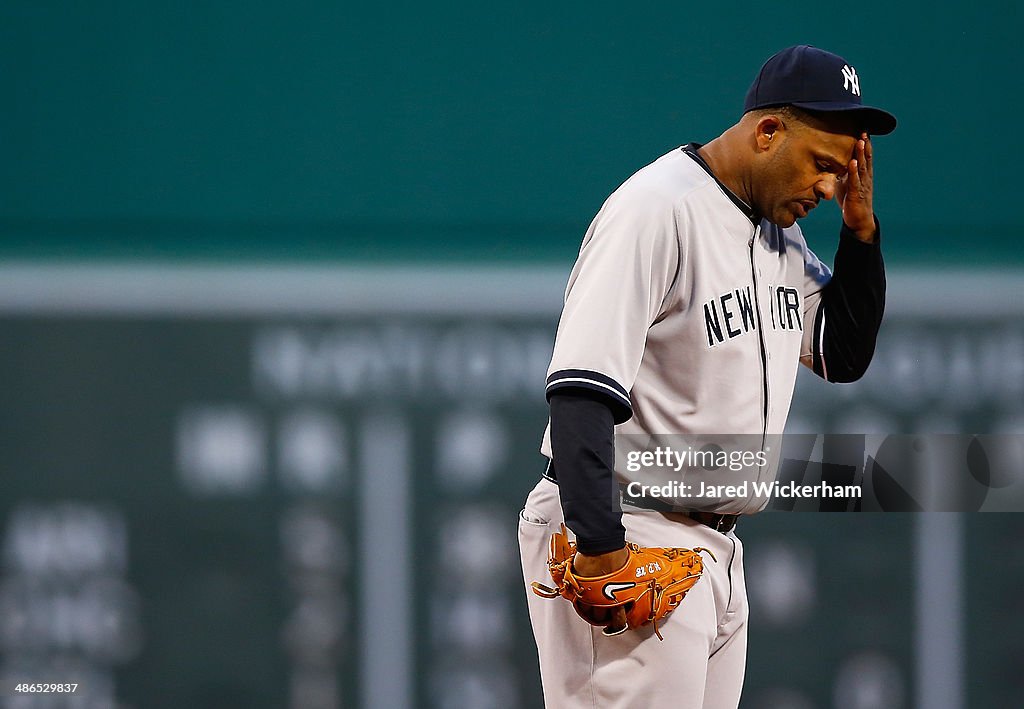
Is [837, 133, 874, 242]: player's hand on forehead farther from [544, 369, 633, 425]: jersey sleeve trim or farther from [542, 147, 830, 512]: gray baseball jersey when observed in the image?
[544, 369, 633, 425]: jersey sleeve trim

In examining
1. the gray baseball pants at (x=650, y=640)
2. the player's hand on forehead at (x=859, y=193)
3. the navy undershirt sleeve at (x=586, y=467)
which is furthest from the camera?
the player's hand on forehead at (x=859, y=193)

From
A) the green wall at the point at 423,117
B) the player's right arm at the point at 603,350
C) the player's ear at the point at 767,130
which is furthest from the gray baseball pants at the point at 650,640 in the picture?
the green wall at the point at 423,117

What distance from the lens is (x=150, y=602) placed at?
2018mm

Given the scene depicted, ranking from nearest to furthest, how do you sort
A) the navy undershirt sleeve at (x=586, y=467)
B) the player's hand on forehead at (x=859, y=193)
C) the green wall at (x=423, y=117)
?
the navy undershirt sleeve at (x=586, y=467)
the player's hand on forehead at (x=859, y=193)
the green wall at (x=423, y=117)

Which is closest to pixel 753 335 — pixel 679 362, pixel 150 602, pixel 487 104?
pixel 679 362

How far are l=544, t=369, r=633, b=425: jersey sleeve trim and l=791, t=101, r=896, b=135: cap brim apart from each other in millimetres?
427

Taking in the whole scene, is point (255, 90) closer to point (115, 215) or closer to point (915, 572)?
point (115, 215)

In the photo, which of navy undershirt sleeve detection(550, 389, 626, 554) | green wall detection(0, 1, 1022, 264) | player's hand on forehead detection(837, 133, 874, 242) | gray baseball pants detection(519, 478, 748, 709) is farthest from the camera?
green wall detection(0, 1, 1022, 264)

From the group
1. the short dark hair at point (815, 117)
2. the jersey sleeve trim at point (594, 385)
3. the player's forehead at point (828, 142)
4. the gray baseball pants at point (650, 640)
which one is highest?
the short dark hair at point (815, 117)

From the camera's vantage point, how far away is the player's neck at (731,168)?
136 centimetres

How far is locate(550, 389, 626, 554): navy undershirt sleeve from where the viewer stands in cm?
118

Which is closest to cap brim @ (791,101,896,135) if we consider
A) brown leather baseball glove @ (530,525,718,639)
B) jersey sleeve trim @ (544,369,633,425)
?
jersey sleeve trim @ (544,369,633,425)

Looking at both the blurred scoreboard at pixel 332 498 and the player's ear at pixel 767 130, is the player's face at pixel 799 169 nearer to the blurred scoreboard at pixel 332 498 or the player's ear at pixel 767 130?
the player's ear at pixel 767 130

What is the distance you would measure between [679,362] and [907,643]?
1.05 metres
